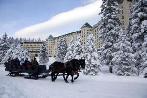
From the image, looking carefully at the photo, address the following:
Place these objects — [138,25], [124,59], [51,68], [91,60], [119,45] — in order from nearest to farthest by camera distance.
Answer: [51,68] → [124,59] → [138,25] → [119,45] → [91,60]

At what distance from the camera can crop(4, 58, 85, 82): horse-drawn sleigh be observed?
18.9 m

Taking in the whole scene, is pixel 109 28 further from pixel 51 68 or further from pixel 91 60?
pixel 51 68

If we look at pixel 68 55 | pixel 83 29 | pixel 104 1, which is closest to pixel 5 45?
pixel 68 55

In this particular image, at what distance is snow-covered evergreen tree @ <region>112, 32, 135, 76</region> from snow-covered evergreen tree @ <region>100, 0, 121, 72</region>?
13.5 feet

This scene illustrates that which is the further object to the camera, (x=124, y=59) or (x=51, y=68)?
(x=124, y=59)

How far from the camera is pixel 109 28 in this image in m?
41.1

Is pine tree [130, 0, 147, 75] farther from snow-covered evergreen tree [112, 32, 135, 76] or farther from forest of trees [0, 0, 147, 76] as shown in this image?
snow-covered evergreen tree [112, 32, 135, 76]

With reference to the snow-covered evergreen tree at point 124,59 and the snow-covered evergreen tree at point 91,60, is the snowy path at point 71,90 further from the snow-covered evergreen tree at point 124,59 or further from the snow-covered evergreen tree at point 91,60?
the snow-covered evergreen tree at point 91,60

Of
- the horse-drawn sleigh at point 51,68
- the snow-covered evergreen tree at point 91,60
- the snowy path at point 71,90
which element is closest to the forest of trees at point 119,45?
the snow-covered evergreen tree at point 91,60

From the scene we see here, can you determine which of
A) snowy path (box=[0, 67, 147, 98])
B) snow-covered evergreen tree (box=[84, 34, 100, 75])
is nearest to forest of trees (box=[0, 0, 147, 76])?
snow-covered evergreen tree (box=[84, 34, 100, 75])

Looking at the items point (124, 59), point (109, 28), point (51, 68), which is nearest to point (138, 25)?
point (124, 59)

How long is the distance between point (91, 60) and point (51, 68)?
54.9 ft

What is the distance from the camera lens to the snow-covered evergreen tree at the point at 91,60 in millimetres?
36325

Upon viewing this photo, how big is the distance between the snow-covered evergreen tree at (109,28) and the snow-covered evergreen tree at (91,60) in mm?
2758
